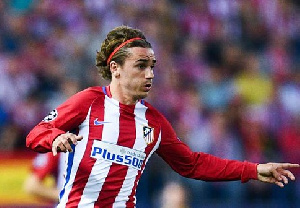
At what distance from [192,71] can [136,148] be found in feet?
21.2

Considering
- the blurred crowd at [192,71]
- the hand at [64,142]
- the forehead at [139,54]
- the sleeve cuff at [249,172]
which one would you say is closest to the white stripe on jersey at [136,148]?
the forehead at [139,54]

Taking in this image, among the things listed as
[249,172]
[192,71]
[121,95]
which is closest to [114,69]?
[121,95]

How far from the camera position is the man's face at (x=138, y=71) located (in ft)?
17.6

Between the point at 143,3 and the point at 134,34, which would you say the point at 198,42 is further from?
the point at 134,34

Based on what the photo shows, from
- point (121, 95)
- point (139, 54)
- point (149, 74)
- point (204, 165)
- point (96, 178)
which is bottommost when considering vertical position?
point (96, 178)

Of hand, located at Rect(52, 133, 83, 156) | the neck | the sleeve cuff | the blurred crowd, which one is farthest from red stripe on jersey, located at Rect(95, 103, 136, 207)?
the blurred crowd

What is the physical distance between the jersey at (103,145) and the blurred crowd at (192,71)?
421 cm

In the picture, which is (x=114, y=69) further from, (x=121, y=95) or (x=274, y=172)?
(x=274, y=172)

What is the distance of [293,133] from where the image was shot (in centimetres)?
1038

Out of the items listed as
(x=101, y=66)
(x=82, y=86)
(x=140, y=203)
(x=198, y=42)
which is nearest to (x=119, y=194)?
(x=101, y=66)

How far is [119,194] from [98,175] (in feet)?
0.71

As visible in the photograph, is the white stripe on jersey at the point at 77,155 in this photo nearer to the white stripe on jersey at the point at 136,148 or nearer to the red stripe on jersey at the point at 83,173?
the red stripe on jersey at the point at 83,173

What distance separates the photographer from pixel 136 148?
5398 mm

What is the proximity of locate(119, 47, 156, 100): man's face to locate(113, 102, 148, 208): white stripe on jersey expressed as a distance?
19 centimetres
